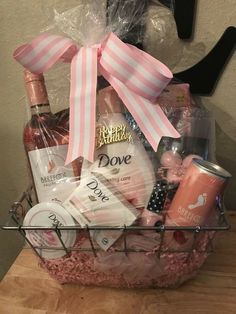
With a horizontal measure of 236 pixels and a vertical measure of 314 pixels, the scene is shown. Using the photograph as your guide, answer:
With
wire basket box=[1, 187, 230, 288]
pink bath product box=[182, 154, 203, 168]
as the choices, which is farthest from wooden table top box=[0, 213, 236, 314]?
pink bath product box=[182, 154, 203, 168]

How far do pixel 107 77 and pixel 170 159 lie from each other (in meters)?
0.14

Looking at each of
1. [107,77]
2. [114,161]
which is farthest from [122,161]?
[107,77]

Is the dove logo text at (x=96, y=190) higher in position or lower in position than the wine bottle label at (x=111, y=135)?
lower

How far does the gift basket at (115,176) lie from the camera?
17.9 inches

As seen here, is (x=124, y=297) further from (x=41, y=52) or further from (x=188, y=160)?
(x=41, y=52)

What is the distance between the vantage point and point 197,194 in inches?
17.3

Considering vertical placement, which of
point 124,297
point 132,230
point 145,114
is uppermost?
point 145,114

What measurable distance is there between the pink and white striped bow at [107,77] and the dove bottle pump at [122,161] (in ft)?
0.07

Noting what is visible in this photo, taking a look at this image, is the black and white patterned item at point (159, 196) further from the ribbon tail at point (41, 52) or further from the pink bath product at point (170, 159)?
the ribbon tail at point (41, 52)

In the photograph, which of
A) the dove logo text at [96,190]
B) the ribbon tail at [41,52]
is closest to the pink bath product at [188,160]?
the dove logo text at [96,190]

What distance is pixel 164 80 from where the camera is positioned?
18.7 inches

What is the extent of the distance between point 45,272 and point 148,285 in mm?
169

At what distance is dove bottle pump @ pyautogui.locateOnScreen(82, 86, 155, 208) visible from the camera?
0.47 meters

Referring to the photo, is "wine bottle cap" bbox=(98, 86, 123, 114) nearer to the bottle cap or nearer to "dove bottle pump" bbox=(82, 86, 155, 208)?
"dove bottle pump" bbox=(82, 86, 155, 208)
